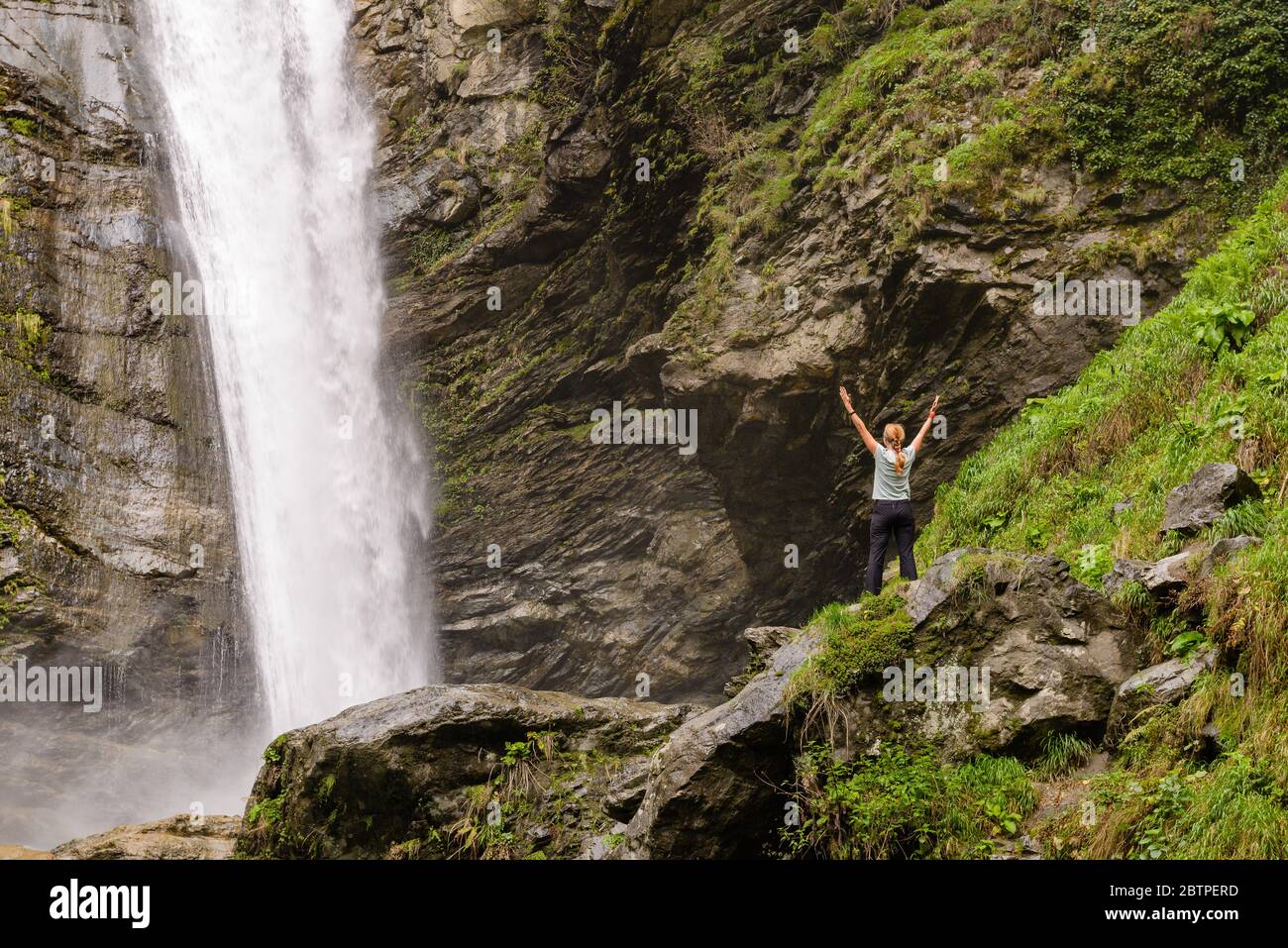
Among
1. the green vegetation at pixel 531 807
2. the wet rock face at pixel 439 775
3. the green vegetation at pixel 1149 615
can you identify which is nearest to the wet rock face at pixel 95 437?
the wet rock face at pixel 439 775

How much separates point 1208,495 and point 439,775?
723 cm

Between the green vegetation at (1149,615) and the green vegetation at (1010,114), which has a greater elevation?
the green vegetation at (1010,114)

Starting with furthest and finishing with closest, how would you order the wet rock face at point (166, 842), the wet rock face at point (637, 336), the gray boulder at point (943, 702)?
the wet rock face at point (637, 336), the wet rock face at point (166, 842), the gray boulder at point (943, 702)

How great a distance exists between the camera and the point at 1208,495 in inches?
300

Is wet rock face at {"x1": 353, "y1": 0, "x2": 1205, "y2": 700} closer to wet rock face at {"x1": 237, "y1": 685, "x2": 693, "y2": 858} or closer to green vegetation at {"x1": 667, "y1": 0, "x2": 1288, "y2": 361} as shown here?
green vegetation at {"x1": 667, "y1": 0, "x2": 1288, "y2": 361}

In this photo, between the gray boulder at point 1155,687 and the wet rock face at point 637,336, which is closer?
the gray boulder at point 1155,687

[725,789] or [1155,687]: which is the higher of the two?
[1155,687]

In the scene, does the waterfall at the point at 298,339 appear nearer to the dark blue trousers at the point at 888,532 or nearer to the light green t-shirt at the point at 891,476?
the dark blue trousers at the point at 888,532

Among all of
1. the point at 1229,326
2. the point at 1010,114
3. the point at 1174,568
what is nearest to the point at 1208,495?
the point at 1174,568

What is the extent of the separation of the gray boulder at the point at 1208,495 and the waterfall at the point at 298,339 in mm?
15871

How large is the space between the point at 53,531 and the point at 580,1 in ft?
50.6

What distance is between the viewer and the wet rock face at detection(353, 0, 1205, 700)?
1377cm

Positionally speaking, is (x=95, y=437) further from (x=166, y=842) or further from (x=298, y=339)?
(x=166, y=842)

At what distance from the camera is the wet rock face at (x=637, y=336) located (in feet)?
45.2
